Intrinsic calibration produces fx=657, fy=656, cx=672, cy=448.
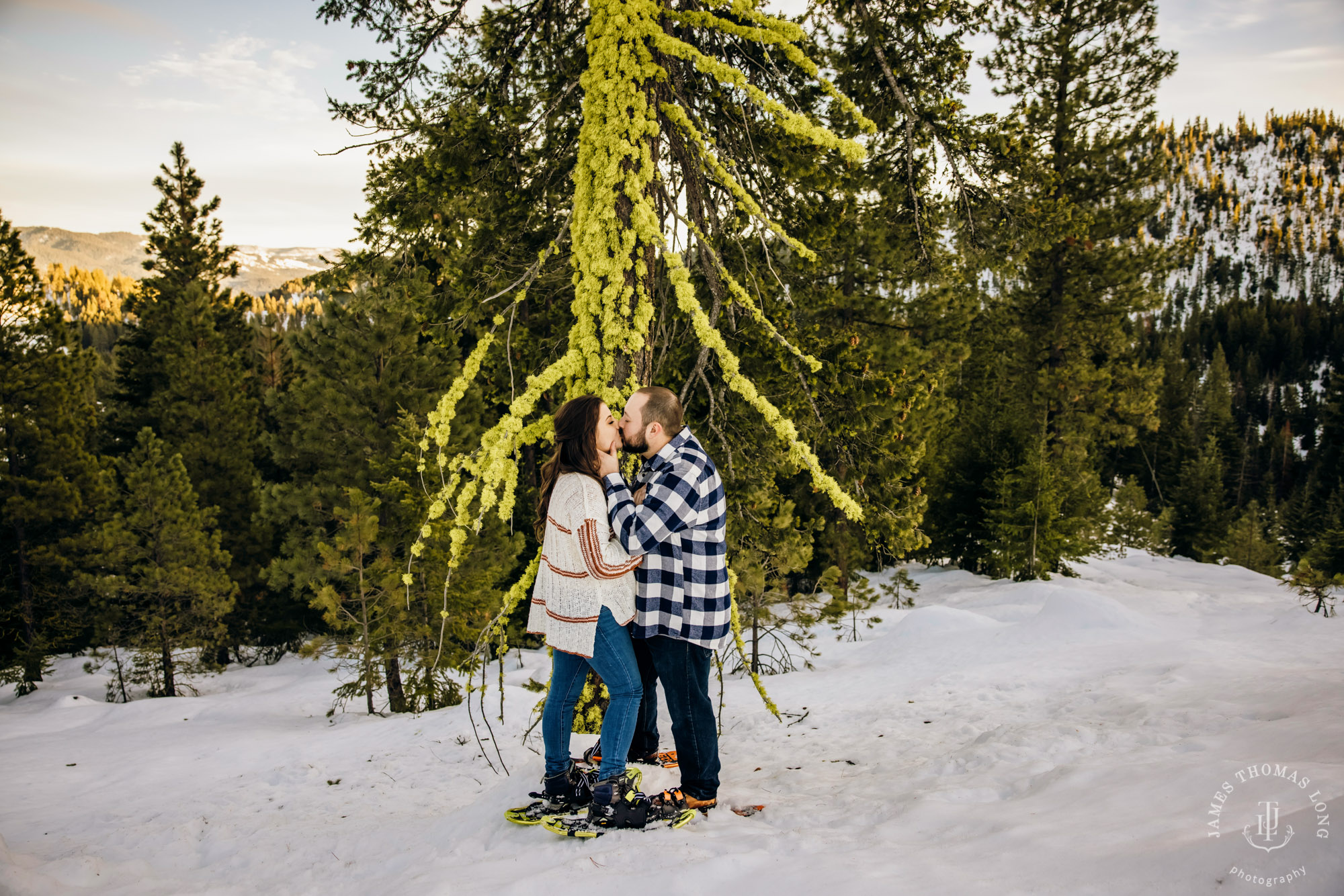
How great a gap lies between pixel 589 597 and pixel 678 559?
477mm

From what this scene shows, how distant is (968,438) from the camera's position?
734 inches

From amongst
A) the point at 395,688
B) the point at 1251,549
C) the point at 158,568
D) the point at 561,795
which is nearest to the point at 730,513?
the point at 561,795

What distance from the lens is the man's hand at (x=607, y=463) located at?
3.18 m

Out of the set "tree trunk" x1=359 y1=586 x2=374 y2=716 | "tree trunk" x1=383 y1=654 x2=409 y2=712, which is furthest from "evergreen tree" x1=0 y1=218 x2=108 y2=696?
"tree trunk" x1=359 y1=586 x2=374 y2=716

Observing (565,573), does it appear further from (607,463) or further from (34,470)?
(34,470)

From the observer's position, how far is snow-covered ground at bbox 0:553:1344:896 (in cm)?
250

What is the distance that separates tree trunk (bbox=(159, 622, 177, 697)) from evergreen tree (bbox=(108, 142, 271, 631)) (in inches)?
127

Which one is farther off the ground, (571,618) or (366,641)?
(571,618)

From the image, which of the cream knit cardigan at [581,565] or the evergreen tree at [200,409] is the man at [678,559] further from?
the evergreen tree at [200,409]

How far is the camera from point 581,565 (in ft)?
10.3

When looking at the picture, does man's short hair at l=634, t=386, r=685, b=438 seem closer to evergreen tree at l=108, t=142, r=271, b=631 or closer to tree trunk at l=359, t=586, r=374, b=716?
tree trunk at l=359, t=586, r=374, b=716

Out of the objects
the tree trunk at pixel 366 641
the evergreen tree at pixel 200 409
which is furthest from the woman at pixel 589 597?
the evergreen tree at pixel 200 409

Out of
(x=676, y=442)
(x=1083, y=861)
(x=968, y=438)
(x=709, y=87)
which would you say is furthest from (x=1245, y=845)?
(x=968, y=438)

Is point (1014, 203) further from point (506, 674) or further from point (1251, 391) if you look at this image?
point (1251, 391)
